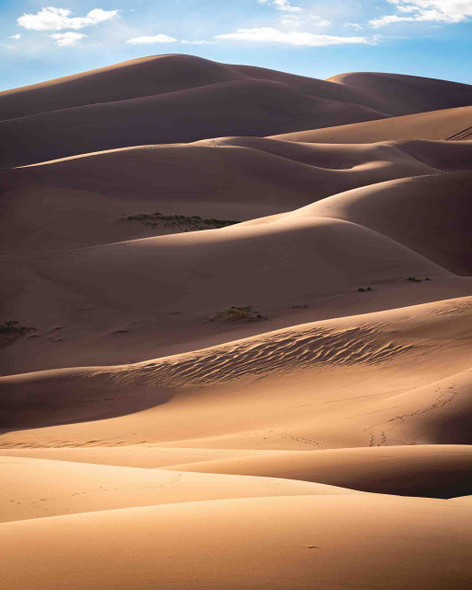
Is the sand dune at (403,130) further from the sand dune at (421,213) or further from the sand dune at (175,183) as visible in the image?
the sand dune at (421,213)

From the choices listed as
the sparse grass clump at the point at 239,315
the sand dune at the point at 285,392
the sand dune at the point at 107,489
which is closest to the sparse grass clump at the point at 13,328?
the sand dune at the point at 285,392

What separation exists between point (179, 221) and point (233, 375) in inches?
846

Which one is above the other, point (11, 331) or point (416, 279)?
point (416, 279)

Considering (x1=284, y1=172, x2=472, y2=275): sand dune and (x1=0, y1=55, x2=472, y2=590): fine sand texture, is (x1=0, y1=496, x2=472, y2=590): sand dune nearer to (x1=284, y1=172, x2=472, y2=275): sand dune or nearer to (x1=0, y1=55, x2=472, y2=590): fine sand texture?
(x1=0, y1=55, x2=472, y2=590): fine sand texture

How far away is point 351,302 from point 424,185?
13.6 m

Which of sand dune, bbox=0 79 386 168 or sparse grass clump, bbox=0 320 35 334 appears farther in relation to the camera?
sand dune, bbox=0 79 386 168

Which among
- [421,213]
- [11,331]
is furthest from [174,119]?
[11,331]

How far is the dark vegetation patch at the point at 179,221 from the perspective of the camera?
32.9 meters

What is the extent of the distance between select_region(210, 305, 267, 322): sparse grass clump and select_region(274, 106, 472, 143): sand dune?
1845 inches

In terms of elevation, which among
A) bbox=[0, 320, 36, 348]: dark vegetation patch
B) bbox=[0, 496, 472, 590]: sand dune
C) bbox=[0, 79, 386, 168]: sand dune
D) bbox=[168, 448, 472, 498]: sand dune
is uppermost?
bbox=[0, 79, 386, 168]: sand dune

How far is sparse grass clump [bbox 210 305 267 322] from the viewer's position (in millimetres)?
17734

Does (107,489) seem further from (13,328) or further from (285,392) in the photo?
(13,328)

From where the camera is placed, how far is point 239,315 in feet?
58.8

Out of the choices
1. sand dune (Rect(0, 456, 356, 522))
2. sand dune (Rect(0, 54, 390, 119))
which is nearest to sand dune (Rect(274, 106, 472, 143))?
sand dune (Rect(0, 54, 390, 119))
